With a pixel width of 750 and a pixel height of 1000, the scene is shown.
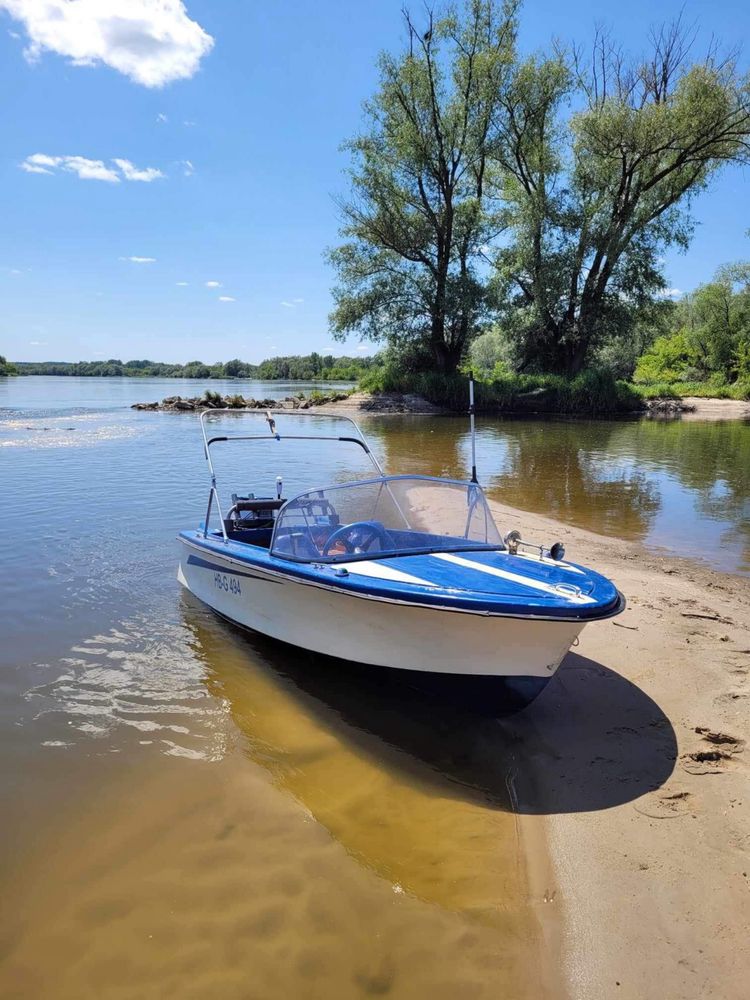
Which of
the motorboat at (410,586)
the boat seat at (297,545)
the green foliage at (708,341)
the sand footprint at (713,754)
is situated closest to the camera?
the sand footprint at (713,754)

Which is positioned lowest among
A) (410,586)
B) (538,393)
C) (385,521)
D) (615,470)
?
(615,470)

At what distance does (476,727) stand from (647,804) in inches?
54.2

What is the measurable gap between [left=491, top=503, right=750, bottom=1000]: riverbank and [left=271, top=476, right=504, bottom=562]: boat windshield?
5.04 ft

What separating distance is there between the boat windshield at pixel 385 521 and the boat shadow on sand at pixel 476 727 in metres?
1.03

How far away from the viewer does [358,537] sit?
5.66 m

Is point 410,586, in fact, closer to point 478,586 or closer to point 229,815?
point 478,586

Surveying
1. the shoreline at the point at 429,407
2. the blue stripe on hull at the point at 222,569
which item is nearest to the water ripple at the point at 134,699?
the blue stripe on hull at the point at 222,569

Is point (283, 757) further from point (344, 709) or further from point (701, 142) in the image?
point (701, 142)

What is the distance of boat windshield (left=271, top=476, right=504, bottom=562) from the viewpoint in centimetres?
561

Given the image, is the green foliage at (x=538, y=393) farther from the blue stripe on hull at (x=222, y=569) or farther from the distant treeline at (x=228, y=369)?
the distant treeline at (x=228, y=369)

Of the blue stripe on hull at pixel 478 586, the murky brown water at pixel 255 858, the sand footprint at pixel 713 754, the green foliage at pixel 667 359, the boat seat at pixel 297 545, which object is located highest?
the green foliage at pixel 667 359

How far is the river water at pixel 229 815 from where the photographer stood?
2988 mm

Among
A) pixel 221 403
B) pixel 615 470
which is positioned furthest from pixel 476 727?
pixel 221 403

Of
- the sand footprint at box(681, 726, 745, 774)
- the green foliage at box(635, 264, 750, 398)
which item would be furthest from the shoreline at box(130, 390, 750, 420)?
the sand footprint at box(681, 726, 745, 774)
